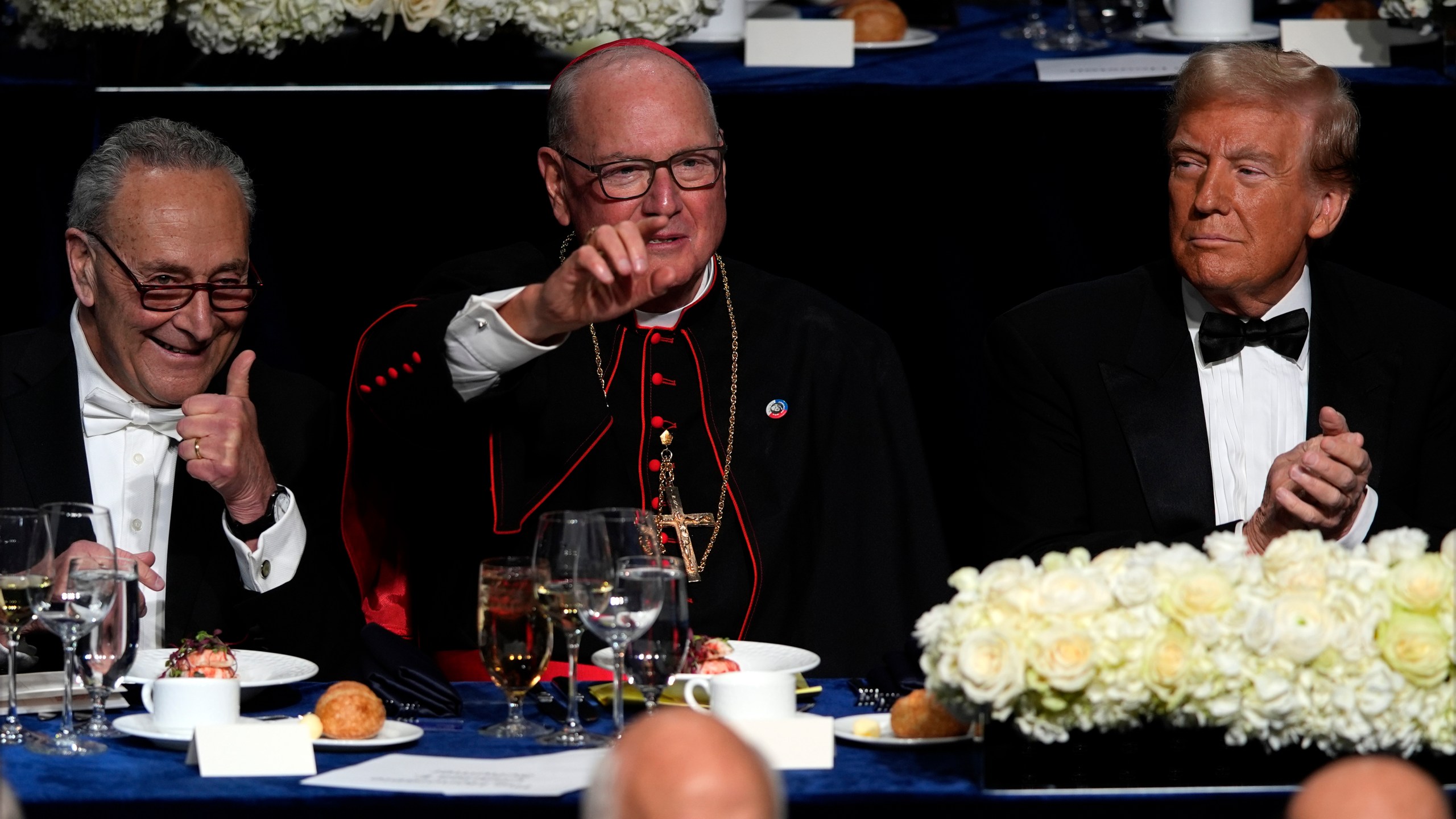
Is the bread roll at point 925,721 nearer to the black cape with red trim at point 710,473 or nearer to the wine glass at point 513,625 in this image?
the wine glass at point 513,625

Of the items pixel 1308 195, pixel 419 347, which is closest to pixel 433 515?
pixel 419 347

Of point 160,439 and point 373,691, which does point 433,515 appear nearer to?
point 160,439

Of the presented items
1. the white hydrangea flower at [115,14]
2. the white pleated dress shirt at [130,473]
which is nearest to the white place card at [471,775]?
the white pleated dress shirt at [130,473]

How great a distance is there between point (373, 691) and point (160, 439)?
1.19 metres

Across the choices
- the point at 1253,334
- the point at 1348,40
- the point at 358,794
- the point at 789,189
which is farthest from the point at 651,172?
the point at 1348,40

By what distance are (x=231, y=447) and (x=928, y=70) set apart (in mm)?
1881

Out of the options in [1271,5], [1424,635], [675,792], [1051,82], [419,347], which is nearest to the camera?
[675,792]

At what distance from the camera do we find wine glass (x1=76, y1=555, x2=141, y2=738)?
229cm

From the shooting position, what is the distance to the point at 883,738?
2.25 metres

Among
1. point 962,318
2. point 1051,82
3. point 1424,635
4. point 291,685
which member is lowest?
point 291,685

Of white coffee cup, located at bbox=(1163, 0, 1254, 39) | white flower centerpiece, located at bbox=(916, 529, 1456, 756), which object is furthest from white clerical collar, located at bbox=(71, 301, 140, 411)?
white coffee cup, located at bbox=(1163, 0, 1254, 39)

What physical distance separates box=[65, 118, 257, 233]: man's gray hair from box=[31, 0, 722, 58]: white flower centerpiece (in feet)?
1.18

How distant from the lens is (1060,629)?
1.93 meters

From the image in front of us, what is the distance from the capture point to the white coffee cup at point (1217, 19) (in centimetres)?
434
